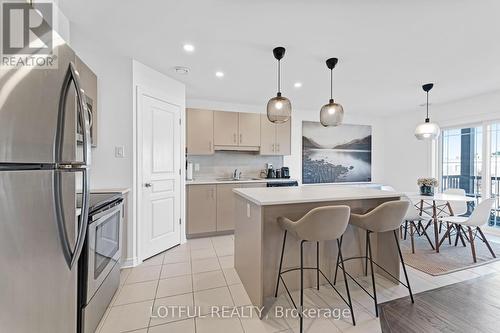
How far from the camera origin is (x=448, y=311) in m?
1.87

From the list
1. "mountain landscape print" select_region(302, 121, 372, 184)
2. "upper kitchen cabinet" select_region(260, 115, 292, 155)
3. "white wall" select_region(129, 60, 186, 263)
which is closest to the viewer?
"white wall" select_region(129, 60, 186, 263)

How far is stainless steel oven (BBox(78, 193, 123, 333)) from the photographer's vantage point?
150cm

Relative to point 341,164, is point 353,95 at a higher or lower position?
higher

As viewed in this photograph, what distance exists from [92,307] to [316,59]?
10.3ft

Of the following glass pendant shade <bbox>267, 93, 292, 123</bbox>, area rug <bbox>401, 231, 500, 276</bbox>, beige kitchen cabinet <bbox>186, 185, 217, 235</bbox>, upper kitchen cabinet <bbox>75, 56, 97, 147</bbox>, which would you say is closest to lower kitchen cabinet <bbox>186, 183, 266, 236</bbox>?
beige kitchen cabinet <bbox>186, 185, 217, 235</bbox>

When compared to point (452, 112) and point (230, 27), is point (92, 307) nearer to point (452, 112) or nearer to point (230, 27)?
point (230, 27)

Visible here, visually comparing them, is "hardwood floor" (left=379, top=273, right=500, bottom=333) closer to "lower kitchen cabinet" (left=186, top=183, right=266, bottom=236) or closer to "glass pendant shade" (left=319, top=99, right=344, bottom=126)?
"glass pendant shade" (left=319, top=99, right=344, bottom=126)

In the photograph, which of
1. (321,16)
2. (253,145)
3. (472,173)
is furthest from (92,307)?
(472,173)

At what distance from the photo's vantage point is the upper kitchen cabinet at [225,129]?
13.4 ft

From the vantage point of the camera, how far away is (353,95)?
4.06 metres

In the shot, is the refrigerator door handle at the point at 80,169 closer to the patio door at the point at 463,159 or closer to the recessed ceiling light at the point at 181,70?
the recessed ceiling light at the point at 181,70

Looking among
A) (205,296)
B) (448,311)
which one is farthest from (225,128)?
(448,311)

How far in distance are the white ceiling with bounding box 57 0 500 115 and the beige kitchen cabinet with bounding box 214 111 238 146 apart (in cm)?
68

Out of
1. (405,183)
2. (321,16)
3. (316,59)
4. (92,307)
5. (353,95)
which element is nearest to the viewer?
(92,307)
